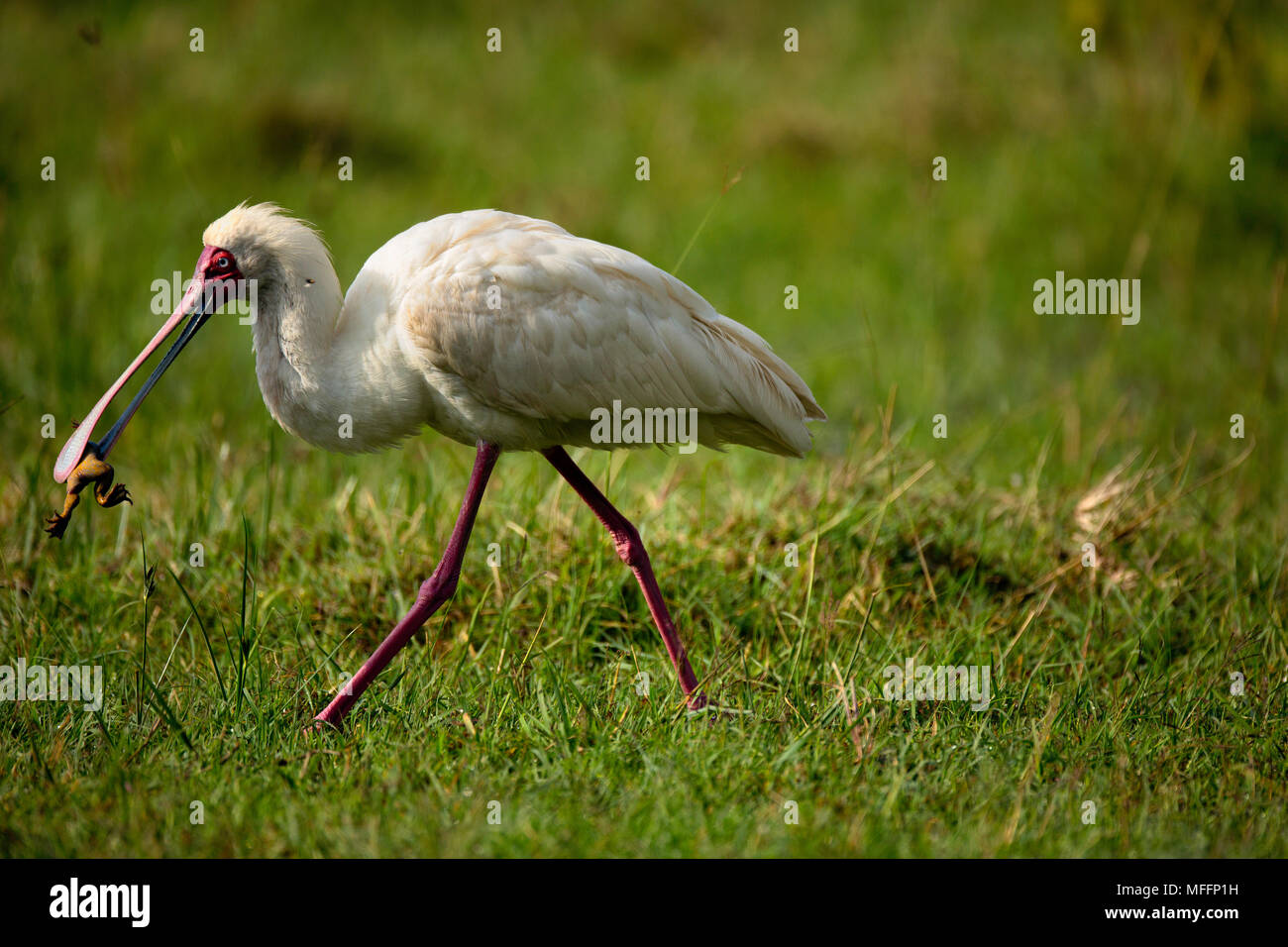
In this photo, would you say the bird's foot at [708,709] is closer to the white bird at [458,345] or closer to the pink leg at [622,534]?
the white bird at [458,345]

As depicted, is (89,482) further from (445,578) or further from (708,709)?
(708,709)

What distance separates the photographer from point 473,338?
13.5 ft

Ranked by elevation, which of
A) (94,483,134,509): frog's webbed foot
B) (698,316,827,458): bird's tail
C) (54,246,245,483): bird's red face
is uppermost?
(54,246,245,483): bird's red face

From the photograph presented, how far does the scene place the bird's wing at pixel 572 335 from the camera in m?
4.14

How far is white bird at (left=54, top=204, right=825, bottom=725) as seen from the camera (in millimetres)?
4148

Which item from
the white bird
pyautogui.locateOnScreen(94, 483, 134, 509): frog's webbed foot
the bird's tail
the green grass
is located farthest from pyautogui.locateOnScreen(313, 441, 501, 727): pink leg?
pyautogui.locateOnScreen(94, 483, 134, 509): frog's webbed foot

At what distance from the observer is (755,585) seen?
5.09 m

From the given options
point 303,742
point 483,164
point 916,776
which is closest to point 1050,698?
point 916,776

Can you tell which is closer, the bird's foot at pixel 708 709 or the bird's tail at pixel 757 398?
the bird's foot at pixel 708 709

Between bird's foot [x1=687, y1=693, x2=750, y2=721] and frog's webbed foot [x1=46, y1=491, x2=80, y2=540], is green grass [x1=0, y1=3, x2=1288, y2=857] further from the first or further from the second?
frog's webbed foot [x1=46, y1=491, x2=80, y2=540]

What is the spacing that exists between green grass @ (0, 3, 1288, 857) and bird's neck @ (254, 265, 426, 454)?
0.43 meters

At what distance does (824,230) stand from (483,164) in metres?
2.97

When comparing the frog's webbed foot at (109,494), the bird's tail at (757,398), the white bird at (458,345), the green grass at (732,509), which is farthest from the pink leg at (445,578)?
the frog's webbed foot at (109,494)

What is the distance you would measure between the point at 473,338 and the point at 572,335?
0.34 m
